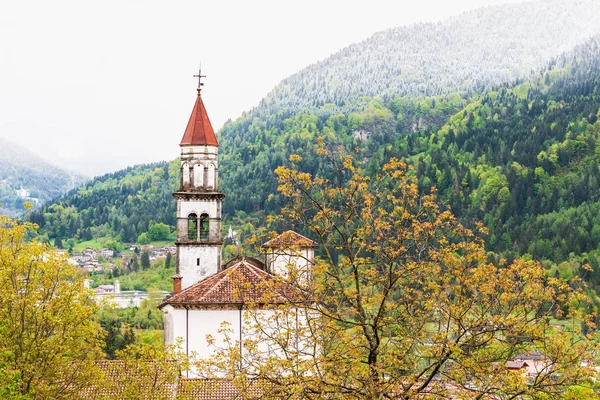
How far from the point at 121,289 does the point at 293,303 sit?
165164mm

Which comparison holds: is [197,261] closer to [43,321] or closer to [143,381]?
[143,381]

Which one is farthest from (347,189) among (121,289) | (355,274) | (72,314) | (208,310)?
(121,289)

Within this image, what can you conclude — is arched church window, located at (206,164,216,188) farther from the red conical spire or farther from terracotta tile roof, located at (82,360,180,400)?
terracotta tile roof, located at (82,360,180,400)

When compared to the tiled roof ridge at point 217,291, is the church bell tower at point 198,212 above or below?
above

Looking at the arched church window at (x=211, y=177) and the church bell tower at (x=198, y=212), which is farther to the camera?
the arched church window at (x=211, y=177)

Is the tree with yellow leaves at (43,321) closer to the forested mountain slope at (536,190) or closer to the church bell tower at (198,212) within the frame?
the church bell tower at (198,212)

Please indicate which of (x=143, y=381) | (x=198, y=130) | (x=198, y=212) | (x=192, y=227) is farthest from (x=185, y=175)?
(x=143, y=381)

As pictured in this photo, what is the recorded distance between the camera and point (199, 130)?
165 ft

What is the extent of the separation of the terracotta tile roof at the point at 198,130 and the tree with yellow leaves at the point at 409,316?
95.9ft

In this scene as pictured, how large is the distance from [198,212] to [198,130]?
17.1ft

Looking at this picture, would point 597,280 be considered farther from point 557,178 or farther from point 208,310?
point 208,310

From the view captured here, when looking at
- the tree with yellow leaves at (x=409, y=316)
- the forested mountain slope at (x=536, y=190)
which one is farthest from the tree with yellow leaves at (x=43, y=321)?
the forested mountain slope at (x=536, y=190)

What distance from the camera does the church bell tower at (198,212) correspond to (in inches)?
1919

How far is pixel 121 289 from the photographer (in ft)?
590
